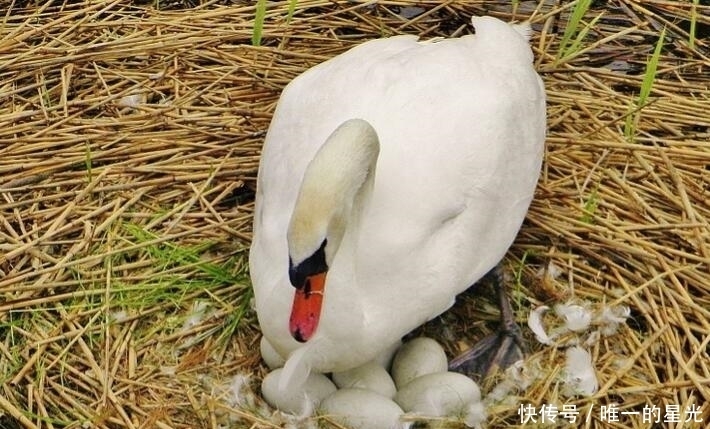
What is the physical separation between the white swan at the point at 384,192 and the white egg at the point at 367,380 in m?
0.15

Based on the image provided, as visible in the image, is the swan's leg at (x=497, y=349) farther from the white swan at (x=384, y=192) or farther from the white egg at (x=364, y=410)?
the white egg at (x=364, y=410)

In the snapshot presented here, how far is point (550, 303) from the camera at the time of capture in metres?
3.50

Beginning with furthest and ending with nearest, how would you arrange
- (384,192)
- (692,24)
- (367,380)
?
(692,24), (367,380), (384,192)

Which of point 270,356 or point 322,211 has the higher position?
point 322,211

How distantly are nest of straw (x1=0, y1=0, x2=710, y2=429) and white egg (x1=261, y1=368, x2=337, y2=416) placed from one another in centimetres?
5

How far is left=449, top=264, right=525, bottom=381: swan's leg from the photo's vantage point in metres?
3.39

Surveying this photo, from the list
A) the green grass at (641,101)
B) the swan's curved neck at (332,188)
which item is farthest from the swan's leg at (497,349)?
the swan's curved neck at (332,188)

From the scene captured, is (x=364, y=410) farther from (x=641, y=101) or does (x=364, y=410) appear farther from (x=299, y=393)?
(x=641, y=101)

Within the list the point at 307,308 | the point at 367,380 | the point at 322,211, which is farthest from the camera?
the point at 367,380

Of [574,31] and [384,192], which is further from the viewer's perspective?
[574,31]

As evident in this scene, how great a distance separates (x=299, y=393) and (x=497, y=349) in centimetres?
69

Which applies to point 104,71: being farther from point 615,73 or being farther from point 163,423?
point 615,73

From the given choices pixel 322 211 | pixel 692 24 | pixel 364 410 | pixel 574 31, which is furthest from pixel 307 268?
pixel 692 24

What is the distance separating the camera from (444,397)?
10.1 ft
